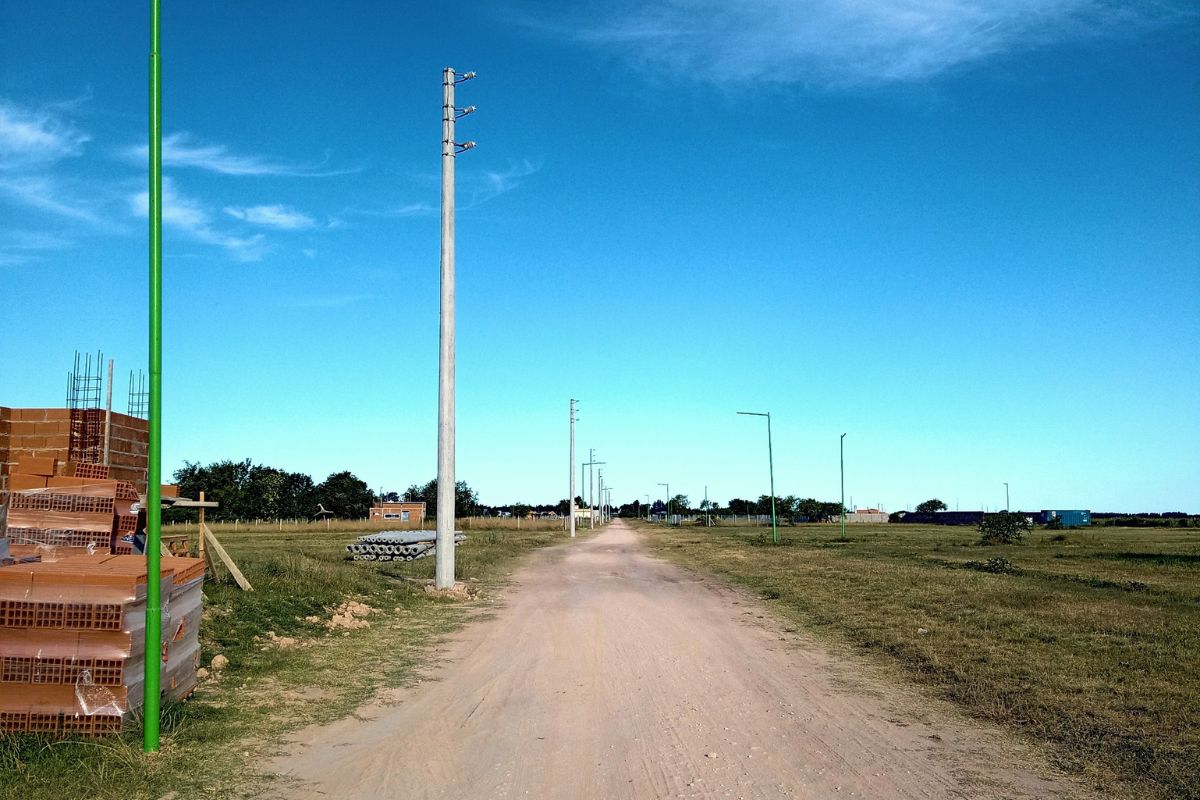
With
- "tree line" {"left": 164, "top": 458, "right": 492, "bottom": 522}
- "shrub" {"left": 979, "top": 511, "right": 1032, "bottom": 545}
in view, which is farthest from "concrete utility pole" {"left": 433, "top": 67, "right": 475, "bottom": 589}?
"tree line" {"left": 164, "top": 458, "right": 492, "bottom": 522}

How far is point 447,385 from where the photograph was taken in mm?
19500

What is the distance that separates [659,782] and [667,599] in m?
12.0

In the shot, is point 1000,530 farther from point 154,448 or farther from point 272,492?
point 272,492

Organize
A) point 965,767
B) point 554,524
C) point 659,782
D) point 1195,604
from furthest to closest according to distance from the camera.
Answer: point 554,524 → point 1195,604 → point 965,767 → point 659,782

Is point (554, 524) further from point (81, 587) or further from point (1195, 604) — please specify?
point (81, 587)

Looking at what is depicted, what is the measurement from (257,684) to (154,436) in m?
3.86

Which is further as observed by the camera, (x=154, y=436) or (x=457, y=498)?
(x=457, y=498)

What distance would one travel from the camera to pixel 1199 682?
8.92m

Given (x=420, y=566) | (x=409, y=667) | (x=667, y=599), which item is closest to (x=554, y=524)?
(x=420, y=566)

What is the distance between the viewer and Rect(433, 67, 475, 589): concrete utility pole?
19172 millimetres

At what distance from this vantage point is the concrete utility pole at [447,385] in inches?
755

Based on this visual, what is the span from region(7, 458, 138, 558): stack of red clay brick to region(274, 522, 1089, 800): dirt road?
3.55 meters

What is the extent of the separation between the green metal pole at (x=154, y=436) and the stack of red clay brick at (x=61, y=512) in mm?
2681

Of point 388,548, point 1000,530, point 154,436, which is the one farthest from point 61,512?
point 1000,530
